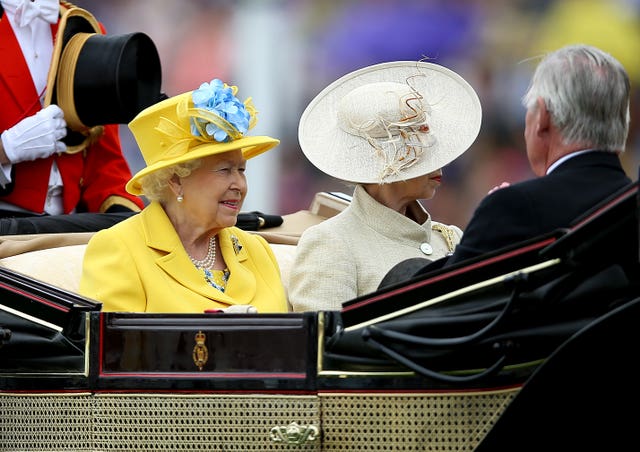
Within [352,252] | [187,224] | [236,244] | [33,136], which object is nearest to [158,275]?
[187,224]

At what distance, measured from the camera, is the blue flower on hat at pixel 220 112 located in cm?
327

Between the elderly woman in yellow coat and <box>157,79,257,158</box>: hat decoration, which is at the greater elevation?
<box>157,79,257,158</box>: hat decoration

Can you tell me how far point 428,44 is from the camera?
5.43 m

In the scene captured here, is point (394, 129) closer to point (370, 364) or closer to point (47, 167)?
point (370, 364)

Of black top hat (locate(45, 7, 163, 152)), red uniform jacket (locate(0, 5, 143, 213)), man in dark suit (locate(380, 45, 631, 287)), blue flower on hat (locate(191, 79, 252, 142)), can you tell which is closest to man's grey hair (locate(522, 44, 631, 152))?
man in dark suit (locate(380, 45, 631, 287))

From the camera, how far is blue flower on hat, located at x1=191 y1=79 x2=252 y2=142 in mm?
3273

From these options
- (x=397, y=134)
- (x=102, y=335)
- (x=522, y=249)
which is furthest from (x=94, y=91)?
(x=522, y=249)

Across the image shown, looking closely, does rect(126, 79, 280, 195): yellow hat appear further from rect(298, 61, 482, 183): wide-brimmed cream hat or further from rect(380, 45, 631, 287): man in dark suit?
rect(380, 45, 631, 287): man in dark suit

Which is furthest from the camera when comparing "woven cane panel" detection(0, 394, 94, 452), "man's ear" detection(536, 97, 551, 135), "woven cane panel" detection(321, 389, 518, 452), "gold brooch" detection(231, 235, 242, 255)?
"gold brooch" detection(231, 235, 242, 255)

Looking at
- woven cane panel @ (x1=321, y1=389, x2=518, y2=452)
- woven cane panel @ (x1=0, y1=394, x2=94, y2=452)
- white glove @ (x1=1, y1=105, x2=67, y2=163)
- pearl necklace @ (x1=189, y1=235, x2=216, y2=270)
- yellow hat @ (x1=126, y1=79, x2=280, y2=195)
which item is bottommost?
woven cane panel @ (x1=0, y1=394, x2=94, y2=452)

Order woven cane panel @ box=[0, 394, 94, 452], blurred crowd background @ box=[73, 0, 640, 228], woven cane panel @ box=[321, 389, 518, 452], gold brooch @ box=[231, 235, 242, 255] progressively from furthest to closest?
blurred crowd background @ box=[73, 0, 640, 228] < gold brooch @ box=[231, 235, 242, 255] < woven cane panel @ box=[0, 394, 94, 452] < woven cane panel @ box=[321, 389, 518, 452]

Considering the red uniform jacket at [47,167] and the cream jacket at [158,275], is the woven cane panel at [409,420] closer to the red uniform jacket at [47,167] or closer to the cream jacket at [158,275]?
the cream jacket at [158,275]

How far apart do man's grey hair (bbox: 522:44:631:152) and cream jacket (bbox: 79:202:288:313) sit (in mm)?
1056

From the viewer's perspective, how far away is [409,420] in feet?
8.51
